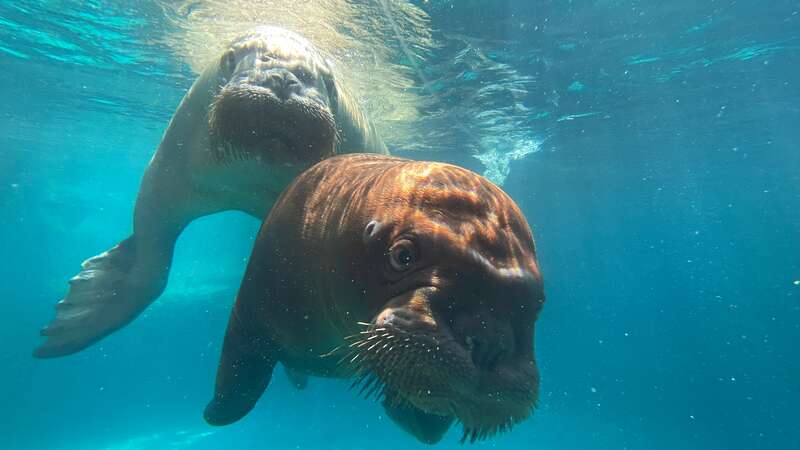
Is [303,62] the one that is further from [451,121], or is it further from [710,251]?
[710,251]

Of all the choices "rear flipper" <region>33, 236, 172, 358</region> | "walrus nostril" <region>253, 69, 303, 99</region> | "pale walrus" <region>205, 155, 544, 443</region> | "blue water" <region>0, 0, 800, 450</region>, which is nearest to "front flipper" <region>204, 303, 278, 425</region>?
"pale walrus" <region>205, 155, 544, 443</region>

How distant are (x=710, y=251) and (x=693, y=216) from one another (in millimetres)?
41078

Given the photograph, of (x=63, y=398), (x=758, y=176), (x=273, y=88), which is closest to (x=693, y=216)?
(x=758, y=176)

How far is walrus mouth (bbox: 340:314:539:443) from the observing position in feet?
5.46

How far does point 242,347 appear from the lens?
10.5 feet

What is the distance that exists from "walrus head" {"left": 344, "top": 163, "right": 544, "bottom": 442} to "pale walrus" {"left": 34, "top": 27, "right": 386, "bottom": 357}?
1.35 meters

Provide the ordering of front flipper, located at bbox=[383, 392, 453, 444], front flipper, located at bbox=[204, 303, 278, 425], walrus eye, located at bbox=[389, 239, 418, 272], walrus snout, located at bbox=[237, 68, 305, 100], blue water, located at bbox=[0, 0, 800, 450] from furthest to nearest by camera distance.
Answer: blue water, located at bbox=[0, 0, 800, 450]
walrus snout, located at bbox=[237, 68, 305, 100]
front flipper, located at bbox=[204, 303, 278, 425]
front flipper, located at bbox=[383, 392, 453, 444]
walrus eye, located at bbox=[389, 239, 418, 272]

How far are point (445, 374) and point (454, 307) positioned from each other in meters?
0.26

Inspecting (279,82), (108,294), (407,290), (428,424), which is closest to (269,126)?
(279,82)

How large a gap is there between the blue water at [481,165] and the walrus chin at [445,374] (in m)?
9.98

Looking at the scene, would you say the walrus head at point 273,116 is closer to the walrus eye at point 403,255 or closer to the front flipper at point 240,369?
the front flipper at point 240,369

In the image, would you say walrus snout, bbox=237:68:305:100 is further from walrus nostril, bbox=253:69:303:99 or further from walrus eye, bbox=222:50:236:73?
walrus eye, bbox=222:50:236:73

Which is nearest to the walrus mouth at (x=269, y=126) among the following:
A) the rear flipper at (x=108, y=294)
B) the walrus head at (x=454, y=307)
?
the walrus head at (x=454, y=307)

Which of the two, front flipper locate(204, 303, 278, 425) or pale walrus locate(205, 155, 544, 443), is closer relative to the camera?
pale walrus locate(205, 155, 544, 443)
